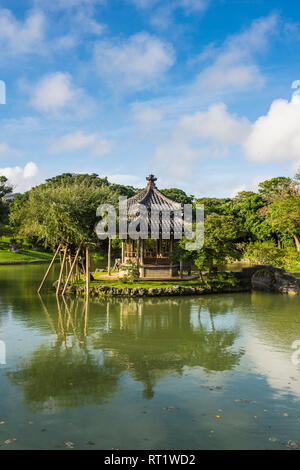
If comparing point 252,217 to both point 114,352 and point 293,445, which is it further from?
point 293,445

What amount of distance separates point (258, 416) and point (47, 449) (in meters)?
3.82

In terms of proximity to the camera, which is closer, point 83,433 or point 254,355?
point 83,433

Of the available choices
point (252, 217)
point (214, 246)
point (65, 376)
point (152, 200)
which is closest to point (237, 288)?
point (214, 246)

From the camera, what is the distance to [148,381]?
898cm

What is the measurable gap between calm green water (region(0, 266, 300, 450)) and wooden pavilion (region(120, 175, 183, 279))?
28.6ft

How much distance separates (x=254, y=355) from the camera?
11.1 metres

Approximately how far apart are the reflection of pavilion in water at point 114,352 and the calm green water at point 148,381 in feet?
0.10

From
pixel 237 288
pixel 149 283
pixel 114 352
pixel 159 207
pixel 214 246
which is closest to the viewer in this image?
pixel 114 352

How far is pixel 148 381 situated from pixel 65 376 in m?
2.01

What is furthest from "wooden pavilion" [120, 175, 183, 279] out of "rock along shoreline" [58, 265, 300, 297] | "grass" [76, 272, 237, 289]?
"rock along shoreline" [58, 265, 300, 297]

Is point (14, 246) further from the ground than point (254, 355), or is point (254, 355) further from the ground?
point (14, 246)

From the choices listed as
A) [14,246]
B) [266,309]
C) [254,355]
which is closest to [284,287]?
[266,309]
